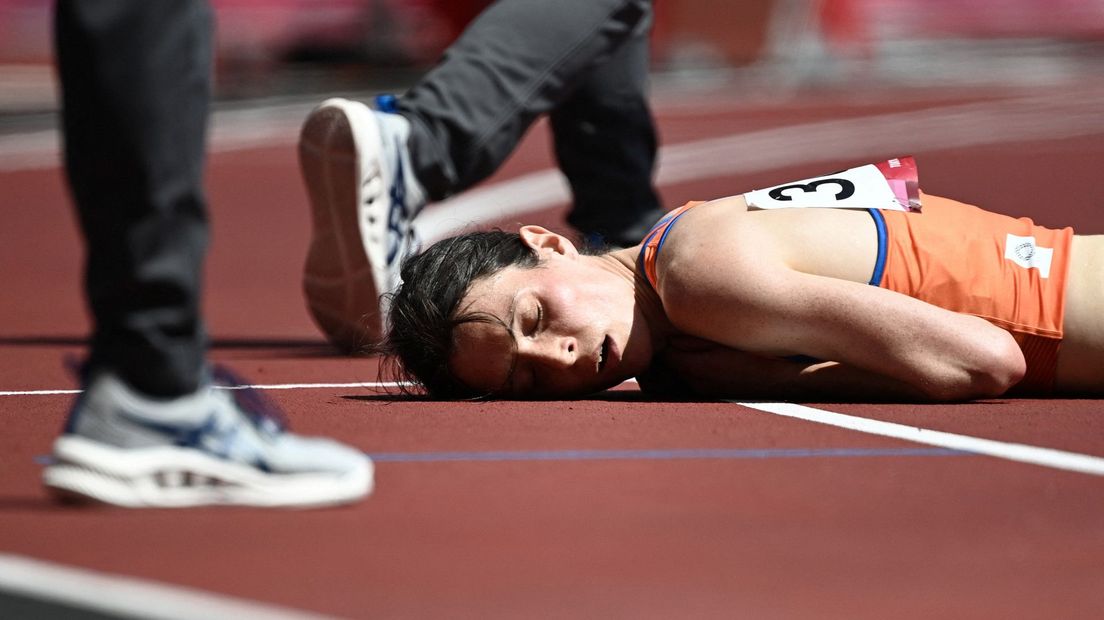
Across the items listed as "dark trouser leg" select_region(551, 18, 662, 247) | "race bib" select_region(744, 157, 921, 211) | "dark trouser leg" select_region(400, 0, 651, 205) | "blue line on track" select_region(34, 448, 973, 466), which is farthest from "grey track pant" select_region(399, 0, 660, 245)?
"blue line on track" select_region(34, 448, 973, 466)

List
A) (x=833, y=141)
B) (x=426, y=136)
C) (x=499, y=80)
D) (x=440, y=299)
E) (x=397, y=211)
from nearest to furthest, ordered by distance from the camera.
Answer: (x=440, y=299) < (x=397, y=211) < (x=426, y=136) < (x=499, y=80) < (x=833, y=141)

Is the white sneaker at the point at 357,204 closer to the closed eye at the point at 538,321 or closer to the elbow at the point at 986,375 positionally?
the closed eye at the point at 538,321

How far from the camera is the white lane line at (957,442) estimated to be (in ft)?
11.3

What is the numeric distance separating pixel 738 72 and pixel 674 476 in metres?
14.4

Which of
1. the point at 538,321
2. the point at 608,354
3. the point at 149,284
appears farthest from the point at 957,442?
the point at 149,284

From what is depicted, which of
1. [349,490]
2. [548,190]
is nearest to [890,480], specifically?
[349,490]

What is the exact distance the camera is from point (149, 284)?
282 centimetres

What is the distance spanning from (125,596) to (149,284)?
2.02ft

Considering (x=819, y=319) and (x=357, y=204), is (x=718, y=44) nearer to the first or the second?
(x=357, y=204)

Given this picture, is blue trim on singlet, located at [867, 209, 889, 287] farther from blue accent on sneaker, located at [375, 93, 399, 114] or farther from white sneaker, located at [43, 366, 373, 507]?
blue accent on sneaker, located at [375, 93, 399, 114]

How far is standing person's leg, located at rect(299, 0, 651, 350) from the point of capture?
5.40 m

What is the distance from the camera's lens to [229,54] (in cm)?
1819

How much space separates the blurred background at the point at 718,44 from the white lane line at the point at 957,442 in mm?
12771

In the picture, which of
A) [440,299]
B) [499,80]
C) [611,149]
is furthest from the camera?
[611,149]
